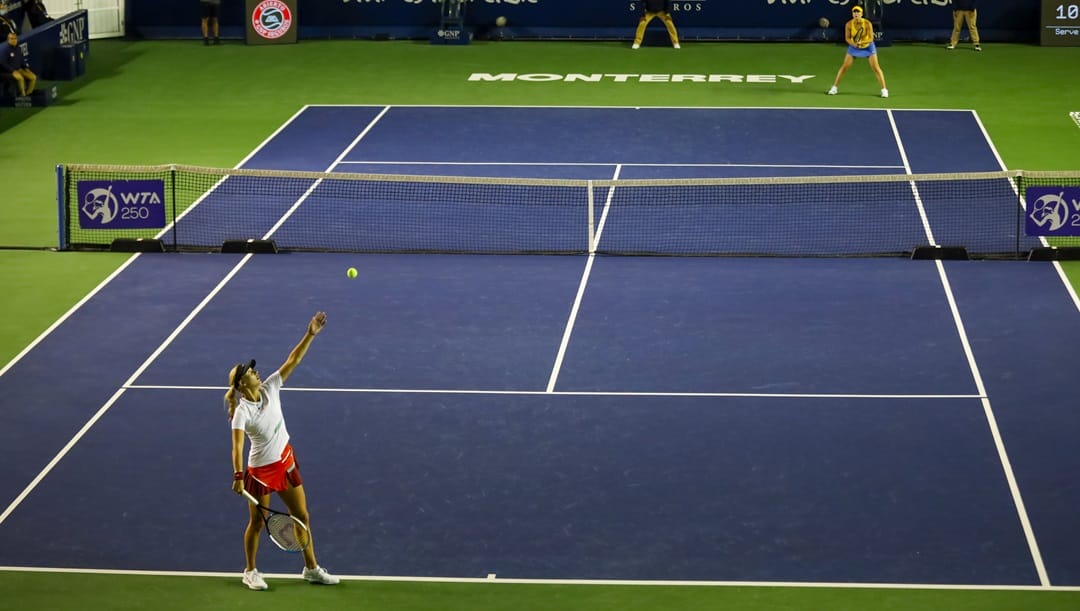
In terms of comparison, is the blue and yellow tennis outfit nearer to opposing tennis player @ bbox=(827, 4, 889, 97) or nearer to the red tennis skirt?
opposing tennis player @ bbox=(827, 4, 889, 97)

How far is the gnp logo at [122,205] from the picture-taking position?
75.7ft

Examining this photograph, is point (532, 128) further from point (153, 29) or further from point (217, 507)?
point (217, 507)

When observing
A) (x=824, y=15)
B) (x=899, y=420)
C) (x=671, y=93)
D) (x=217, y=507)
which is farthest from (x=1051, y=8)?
(x=217, y=507)

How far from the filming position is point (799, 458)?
51.8ft

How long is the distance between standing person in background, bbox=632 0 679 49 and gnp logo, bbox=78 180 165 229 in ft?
53.3

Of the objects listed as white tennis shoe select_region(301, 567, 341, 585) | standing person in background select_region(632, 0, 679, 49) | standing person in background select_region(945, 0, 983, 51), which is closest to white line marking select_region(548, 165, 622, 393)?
white tennis shoe select_region(301, 567, 341, 585)

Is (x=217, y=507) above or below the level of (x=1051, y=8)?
below

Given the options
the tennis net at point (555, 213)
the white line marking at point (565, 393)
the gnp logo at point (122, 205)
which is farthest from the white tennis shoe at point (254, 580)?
the gnp logo at point (122, 205)

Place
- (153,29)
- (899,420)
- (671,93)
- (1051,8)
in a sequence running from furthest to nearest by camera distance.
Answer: (153,29) < (1051,8) < (671,93) < (899,420)

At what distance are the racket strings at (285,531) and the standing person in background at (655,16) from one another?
25.9m

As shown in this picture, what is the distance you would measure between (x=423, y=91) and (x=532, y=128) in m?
4.16

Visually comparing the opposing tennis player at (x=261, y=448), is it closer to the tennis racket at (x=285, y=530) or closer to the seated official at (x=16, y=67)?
the tennis racket at (x=285, y=530)

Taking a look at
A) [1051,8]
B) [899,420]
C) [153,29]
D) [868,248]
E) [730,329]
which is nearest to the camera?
[899,420]

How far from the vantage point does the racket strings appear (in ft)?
40.3
